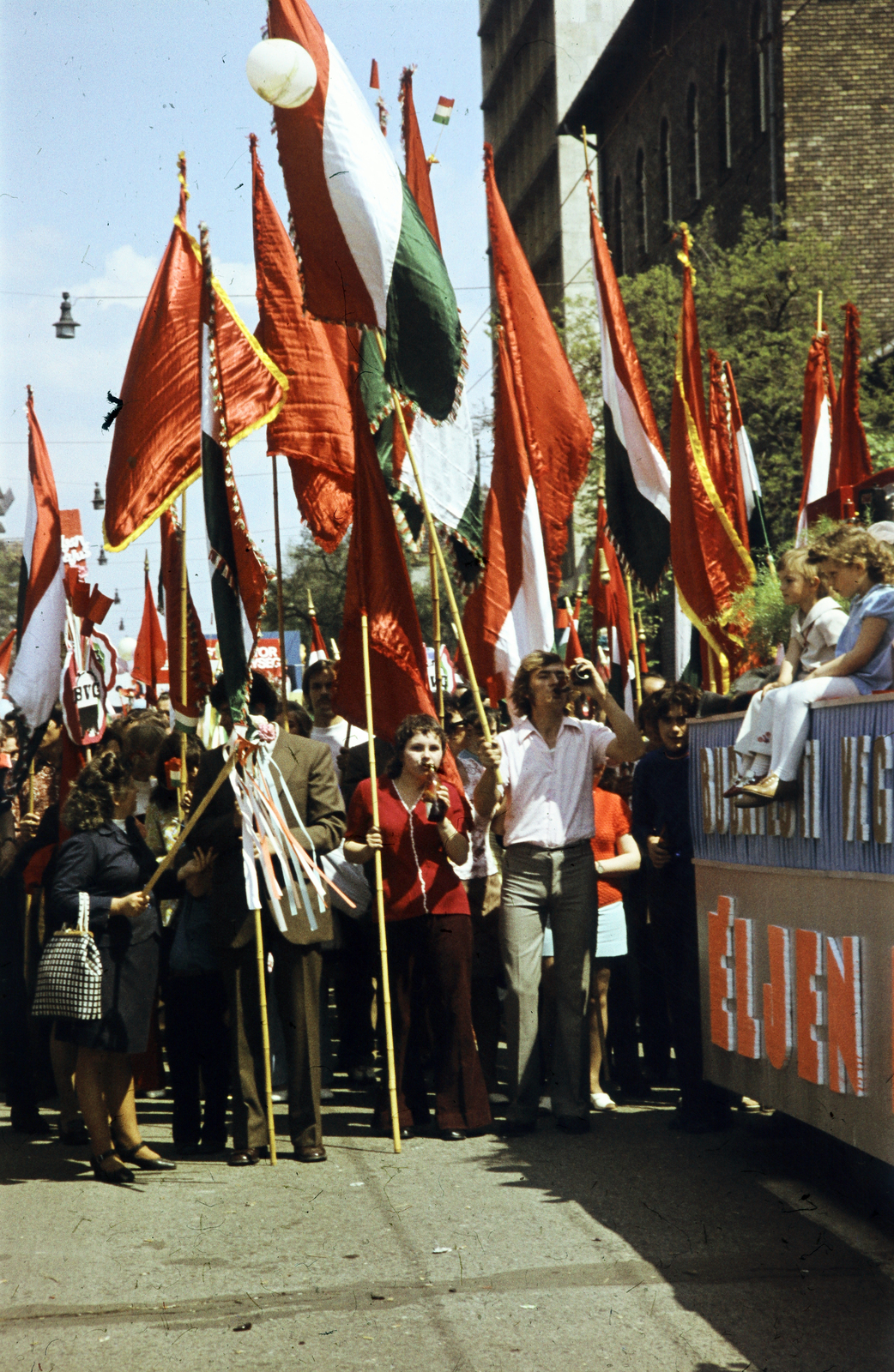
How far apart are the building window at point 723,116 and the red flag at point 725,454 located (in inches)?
810

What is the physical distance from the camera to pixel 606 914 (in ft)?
26.7

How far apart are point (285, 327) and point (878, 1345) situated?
6585 millimetres

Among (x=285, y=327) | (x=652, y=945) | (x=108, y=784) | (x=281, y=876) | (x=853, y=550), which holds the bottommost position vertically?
(x=652, y=945)

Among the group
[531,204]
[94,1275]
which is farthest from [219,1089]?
[531,204]

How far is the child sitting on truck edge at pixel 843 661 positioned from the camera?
560cm

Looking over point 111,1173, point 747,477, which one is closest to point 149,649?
point 747,477

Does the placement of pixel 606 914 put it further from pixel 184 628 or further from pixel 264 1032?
pixel 184 628

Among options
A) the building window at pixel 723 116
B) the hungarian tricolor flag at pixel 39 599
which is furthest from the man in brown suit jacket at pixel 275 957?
the building window at pixel 723 116

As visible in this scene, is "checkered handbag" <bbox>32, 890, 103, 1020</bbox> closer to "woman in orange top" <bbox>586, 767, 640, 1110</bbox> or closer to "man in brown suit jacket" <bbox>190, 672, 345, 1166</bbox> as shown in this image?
"man in brown suit jacket" <bbox>190, 672, 345, 1166</bbox>

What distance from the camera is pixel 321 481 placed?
9.53 meters

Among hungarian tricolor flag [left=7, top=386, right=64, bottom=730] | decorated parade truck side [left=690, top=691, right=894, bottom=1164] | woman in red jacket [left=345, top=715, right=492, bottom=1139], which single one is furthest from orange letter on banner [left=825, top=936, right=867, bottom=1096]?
hungarian tricolor flag [left=7, top=386, right=64, bottom=730]

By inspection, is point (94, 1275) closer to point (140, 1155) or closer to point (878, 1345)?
point (140, 1155)

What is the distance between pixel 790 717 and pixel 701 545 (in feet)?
12.0

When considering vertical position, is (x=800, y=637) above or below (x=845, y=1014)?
above
